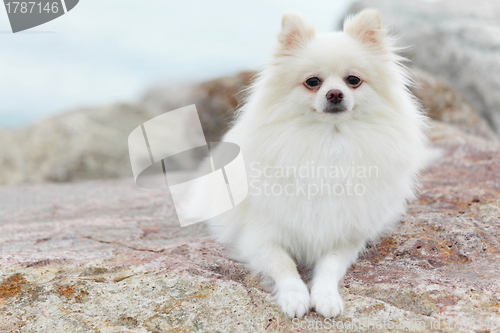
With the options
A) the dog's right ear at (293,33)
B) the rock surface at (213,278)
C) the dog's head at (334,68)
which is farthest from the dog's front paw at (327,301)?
the dog's right ear at (293,33)

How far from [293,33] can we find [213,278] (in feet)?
6.68

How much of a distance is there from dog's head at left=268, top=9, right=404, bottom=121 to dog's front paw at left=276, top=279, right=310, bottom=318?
4.07ft

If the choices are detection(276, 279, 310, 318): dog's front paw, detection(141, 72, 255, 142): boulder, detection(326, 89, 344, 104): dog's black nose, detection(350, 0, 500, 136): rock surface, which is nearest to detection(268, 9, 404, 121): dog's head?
detection(326, 89, 344, 104): dog's black nose

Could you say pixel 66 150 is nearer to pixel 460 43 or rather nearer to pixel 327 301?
pixel 327 301

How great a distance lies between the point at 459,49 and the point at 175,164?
8.02 meters

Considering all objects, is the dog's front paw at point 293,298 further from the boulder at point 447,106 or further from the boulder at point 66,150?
the boulder at point 66,150

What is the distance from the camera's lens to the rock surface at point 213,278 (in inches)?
95.3

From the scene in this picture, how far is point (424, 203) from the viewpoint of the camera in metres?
4.20

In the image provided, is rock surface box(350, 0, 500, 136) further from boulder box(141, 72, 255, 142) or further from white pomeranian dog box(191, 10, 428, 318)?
white pomeranian dog box(191, 10, 428, 318)

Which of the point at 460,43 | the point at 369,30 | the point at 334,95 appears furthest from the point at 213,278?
the point at 460,43

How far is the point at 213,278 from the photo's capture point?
281cm

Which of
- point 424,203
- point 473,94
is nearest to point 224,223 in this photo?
point 424,203

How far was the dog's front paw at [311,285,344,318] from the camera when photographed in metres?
2.42

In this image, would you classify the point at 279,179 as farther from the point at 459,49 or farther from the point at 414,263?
the point at 459,49
